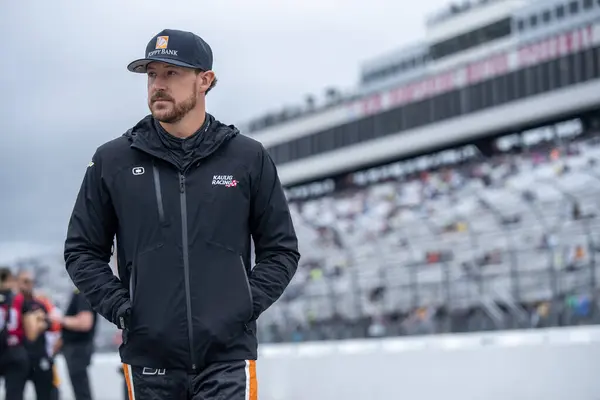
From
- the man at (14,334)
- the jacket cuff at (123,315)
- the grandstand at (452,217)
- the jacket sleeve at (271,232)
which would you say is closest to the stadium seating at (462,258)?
the grandstand at (452,217)

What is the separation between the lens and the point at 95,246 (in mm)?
3174

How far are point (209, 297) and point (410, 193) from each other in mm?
33248

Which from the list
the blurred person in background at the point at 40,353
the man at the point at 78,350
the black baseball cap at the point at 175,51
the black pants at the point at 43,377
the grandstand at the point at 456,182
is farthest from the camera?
the grandstand at the point at 456,182

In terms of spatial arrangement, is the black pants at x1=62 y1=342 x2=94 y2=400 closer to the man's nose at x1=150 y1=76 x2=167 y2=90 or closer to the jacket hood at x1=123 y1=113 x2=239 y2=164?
the jacket hood at x1=123 y1=113 x2=239 y2=164

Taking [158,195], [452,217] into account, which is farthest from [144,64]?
[452,217]

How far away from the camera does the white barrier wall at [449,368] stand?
8016 mm

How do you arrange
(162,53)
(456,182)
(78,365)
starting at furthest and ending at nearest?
1. (456,182)
2. (78,365)
3. (162,53)

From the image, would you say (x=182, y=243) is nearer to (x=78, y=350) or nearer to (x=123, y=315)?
(x=123, y=315)

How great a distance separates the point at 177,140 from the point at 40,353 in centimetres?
587

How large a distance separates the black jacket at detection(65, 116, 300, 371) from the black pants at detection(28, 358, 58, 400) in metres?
5.69

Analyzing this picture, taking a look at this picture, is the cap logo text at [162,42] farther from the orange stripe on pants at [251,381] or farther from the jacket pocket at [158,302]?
the orange stripe on pants at [251,381]

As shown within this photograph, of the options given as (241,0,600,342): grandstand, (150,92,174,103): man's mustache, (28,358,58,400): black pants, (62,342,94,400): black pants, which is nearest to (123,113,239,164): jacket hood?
(150,92,174,103): man's mustache

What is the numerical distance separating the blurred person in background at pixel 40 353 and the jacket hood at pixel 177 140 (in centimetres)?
540

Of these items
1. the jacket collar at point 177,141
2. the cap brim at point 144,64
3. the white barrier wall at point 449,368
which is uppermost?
the cap brim at point 144,64
